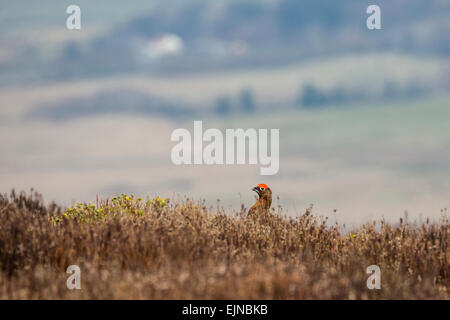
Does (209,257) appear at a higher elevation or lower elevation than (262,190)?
lower

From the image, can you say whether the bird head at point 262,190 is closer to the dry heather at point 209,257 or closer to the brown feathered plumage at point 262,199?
the brown feathered plumage at point 262,199

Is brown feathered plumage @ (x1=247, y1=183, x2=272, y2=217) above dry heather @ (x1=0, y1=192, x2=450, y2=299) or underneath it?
above

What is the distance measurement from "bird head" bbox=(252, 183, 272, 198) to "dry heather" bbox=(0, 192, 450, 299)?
90 centimetres

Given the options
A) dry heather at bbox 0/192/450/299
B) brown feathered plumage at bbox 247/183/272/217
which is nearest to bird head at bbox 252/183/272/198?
brown feathered plumage at bbox 247/183/272/217

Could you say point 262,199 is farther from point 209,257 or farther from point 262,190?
point 209,257

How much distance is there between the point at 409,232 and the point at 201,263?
4.15m

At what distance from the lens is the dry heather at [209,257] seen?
6.07 meters

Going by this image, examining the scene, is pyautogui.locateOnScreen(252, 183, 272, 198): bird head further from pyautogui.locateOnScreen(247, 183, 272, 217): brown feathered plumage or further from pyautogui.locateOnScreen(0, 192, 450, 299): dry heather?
pyautogui.locateOnScreen(0, 192, 450, 299): dry heather

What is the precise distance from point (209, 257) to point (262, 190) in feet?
13.0

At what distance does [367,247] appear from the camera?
9078 mm

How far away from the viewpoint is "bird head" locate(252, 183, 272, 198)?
11547 mm

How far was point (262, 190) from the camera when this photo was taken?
11.5 m

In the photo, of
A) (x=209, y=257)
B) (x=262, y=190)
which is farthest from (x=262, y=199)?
(x=209, y=257)
